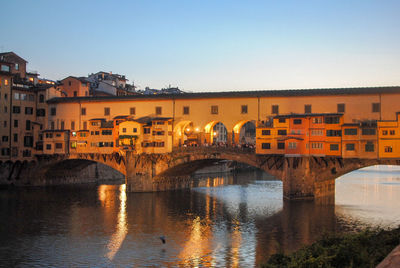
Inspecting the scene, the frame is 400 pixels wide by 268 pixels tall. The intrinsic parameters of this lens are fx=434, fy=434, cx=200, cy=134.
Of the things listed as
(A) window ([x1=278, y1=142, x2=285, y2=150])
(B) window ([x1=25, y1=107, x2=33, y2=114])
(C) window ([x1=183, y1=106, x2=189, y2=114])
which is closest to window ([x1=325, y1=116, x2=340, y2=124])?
(A) window ([x1=278, y1=142, x2=285, y2=150])

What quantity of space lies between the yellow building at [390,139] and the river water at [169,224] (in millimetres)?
6146

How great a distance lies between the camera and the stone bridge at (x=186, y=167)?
5109cm

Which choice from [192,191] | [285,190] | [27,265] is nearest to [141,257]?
[27,265]

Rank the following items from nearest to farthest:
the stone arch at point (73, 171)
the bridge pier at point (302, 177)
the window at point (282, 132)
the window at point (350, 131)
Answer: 1. the window at point (350, 131)
2. the bridge pier at point (302, 177)
3. the window at point (282, 132)
4. the stone arch at point (73, 171)

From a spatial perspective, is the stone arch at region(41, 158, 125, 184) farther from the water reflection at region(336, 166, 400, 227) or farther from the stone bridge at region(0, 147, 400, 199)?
the water reflection at region(336, 166, 400, 227)

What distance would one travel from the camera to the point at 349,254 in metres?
16.8

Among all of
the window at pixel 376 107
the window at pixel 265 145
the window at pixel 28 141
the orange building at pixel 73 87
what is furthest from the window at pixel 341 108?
the orange building at pixel 73 87

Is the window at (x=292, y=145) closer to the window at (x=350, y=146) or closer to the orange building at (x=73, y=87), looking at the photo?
the window at (x=350, y=146)

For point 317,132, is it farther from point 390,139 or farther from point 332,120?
point 390,139

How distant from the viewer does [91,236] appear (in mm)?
35312

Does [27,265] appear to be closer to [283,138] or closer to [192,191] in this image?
[283,138]

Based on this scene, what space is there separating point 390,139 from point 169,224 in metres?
26.3

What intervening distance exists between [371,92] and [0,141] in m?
53.6

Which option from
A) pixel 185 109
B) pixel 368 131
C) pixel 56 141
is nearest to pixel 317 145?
pixel 368 131
